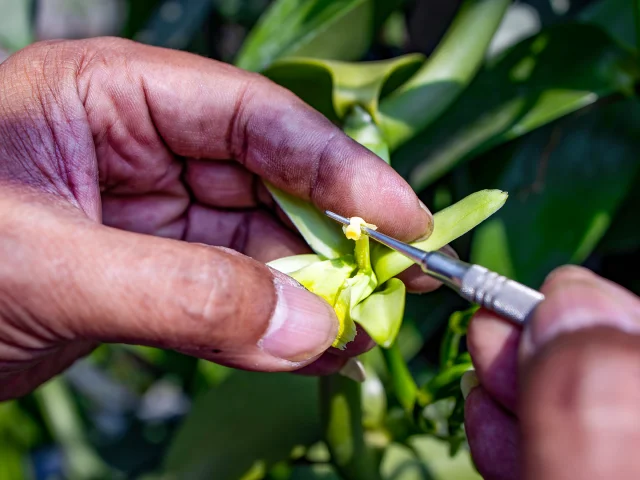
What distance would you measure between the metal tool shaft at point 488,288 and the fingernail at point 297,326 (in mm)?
91

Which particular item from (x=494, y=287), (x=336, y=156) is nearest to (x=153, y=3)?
(x=336, y=156)

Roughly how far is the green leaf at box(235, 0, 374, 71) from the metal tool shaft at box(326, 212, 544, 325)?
1.40 ft

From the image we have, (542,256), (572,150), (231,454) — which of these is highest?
(572,150)

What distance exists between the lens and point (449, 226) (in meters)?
0.56

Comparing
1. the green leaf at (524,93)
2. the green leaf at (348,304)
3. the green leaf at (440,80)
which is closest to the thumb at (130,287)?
the green leaf at (348,304)

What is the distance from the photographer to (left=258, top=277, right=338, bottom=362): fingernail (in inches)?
18.7

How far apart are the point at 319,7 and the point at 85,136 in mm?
395

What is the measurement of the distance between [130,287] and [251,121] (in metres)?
0.28

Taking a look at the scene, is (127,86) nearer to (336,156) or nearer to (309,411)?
(336,156)

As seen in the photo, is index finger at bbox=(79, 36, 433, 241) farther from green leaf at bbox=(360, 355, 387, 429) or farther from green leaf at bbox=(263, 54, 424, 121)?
green leaf at bbox=(360, 355, 387, 429)

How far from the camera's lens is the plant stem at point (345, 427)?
2.28ft

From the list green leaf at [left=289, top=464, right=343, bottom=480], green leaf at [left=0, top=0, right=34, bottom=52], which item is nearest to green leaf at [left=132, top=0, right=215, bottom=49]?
green leaf at [left=0, top=0, right=34, bottom=52]

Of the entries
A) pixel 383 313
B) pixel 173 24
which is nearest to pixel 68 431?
pixel 173 24

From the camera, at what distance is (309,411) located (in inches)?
32.2
